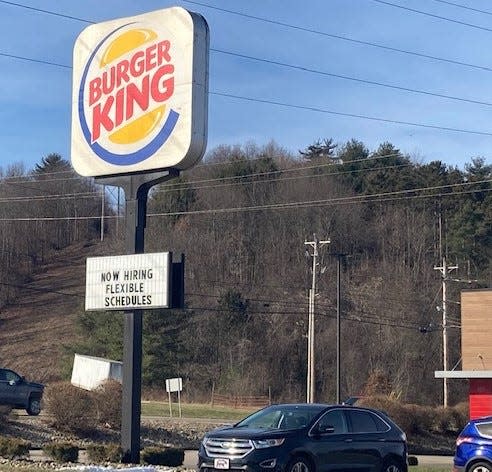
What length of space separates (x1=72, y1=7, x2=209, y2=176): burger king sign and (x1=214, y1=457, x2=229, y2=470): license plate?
5.42m

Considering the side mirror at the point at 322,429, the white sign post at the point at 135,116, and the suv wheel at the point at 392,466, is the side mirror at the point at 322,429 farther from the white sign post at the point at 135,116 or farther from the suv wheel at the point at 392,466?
the white sign post at the point at 135,116

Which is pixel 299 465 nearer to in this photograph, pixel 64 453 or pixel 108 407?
pixel 64 453

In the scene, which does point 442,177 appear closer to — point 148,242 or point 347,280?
point 347,280

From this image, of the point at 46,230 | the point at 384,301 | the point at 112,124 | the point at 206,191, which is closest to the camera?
the point at 112,124

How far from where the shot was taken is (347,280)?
10175cm

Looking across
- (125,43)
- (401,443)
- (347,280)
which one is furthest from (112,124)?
(347,280)

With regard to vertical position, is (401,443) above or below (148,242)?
below

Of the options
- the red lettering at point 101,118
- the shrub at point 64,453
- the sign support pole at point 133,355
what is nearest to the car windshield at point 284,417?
the sign support pole at point 133,355

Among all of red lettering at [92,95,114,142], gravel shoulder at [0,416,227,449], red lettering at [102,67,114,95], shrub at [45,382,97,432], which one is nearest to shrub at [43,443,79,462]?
red lettering at [92,95,114,142]

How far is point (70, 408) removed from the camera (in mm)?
35125

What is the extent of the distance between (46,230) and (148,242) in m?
36.3

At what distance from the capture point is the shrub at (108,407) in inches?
1432

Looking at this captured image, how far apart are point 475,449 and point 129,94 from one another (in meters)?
9.29

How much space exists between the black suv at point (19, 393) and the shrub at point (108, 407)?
11.8 feet
